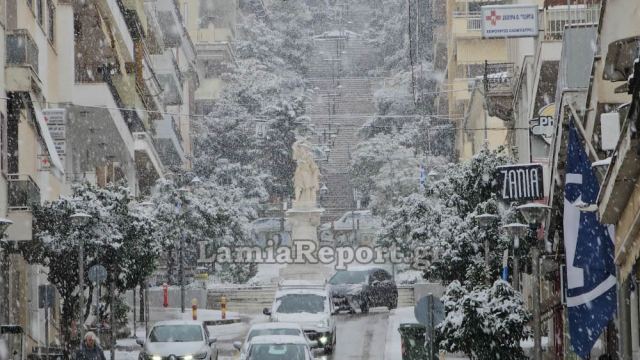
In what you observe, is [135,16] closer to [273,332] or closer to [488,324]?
[273,332]

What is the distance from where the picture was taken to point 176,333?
98.4 ft

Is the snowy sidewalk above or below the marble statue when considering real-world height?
below

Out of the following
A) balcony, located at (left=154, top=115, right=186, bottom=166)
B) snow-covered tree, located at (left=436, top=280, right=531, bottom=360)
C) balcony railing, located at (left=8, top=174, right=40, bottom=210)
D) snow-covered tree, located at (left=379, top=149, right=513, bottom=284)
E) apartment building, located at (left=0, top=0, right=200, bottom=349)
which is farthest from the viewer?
balcony, located at (left=154, top=115, right=186, bottom=166)

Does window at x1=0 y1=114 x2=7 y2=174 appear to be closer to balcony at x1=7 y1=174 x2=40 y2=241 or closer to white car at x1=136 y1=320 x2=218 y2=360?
balcony at x1=7 y1=174 x2=40 y2=241

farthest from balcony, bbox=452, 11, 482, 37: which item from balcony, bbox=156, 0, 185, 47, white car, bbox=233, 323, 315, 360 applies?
white car, bbox=233, 323, 315, 360

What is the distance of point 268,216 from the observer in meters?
78.1

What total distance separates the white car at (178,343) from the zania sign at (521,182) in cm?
682

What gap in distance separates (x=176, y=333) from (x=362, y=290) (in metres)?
14.7

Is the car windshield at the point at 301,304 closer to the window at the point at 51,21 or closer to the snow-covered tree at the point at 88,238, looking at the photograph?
the snow-covered tree at the point at 88,238

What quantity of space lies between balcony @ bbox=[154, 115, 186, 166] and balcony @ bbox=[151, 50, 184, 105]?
2.10 meters

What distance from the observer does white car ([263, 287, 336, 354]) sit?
3319 cm

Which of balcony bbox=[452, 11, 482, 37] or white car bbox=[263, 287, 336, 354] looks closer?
white car bbox=[263, 287, 336, 354]

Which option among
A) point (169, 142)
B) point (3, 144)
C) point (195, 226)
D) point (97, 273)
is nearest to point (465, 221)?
point (97, 273)

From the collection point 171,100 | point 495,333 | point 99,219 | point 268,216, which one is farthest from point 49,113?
point 268,216
